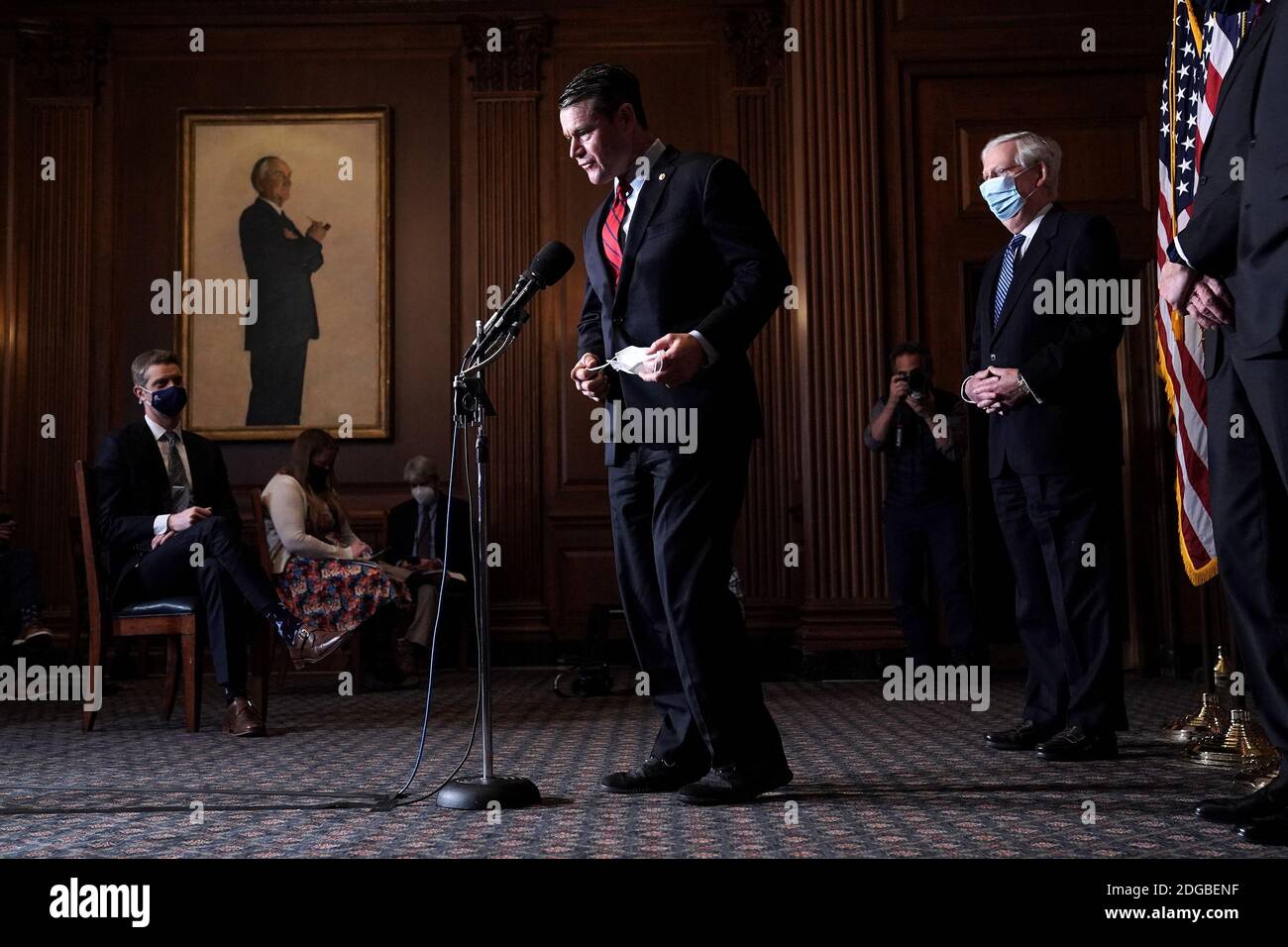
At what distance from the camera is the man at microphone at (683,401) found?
259 cm

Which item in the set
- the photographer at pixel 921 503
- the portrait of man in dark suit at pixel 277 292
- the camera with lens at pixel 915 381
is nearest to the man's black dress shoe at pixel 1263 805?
the photographer at pixel 921 503

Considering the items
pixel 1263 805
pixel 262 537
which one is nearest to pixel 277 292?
pixel 262 537

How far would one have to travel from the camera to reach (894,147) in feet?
21.9

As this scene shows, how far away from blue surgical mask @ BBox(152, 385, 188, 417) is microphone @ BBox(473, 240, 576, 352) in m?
2.35

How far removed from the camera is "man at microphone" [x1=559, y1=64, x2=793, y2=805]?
2592mm

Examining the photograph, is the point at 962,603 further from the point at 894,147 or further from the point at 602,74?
the point at 602,74

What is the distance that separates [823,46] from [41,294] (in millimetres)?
5287

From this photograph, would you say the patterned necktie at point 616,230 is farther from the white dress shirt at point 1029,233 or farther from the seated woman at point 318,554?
the seated woman at point 318,554

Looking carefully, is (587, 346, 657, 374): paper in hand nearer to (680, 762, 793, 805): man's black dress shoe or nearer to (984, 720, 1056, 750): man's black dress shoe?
(680, 762, 793, 805): man's black dress shoe

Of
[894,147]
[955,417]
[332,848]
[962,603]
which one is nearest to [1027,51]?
[894,147]

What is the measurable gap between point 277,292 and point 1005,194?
18.9 ft

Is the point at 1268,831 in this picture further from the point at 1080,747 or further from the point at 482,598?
the point at 482,598

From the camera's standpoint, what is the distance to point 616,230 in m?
2.83

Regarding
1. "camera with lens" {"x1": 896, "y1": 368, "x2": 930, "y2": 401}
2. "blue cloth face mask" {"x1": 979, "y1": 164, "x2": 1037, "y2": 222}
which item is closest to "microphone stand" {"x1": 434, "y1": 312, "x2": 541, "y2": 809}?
"blue cloth face mask" {"x1": 979, "y1": 164, "x2": 1037, "y2": 222}
